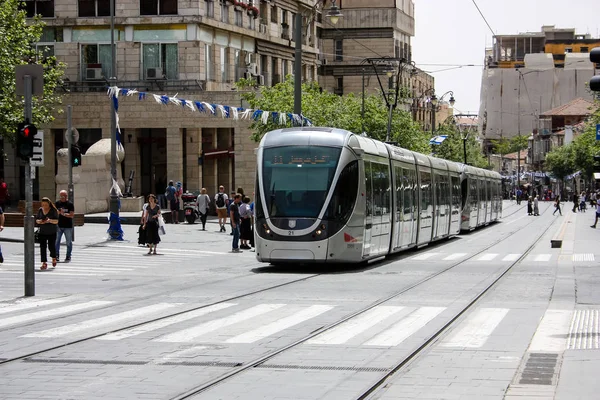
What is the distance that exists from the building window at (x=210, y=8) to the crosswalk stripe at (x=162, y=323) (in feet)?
136

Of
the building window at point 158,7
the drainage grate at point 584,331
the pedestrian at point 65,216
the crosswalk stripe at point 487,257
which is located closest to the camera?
the drainage grate at point 584,331

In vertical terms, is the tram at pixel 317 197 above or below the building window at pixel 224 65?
below

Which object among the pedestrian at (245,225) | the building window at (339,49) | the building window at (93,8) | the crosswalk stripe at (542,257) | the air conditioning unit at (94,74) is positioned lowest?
the crosswalk stripe at (542,257)

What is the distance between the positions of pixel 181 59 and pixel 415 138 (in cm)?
2021

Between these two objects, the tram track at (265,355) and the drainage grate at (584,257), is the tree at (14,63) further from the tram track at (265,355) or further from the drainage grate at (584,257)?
the tram track at (265,355)

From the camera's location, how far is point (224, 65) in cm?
6094

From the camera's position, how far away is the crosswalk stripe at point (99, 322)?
1452cm

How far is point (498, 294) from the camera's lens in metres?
20.2

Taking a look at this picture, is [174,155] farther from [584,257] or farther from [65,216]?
[65,216]

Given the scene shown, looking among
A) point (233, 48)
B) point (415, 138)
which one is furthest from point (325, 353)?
point (415, 138)

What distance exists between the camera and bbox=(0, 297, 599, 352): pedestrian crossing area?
45.1 feet

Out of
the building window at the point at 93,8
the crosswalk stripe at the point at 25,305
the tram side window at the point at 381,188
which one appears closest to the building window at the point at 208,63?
the building window at the point at 93,8

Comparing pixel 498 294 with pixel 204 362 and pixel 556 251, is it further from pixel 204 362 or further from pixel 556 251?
pixel 556 251

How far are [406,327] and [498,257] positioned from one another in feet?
60.9
